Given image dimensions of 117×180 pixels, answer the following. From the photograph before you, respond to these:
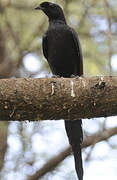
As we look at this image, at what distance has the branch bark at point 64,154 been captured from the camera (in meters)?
4.25

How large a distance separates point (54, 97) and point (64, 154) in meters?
1.63

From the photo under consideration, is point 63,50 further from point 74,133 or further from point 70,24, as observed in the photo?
point 70,24

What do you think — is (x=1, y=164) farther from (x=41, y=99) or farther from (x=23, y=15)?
(x=23, y=15)

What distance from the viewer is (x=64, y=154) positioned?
4.39 meters

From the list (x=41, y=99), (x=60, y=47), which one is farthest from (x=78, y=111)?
(x=60, y=47)

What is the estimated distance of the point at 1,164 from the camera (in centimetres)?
480

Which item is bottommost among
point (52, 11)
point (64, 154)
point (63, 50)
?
point (64, 154)

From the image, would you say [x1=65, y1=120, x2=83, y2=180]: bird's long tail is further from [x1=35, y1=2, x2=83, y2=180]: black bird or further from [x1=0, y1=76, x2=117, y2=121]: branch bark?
[x1=0, y1=76, x2=117, y2=121]: branch bark

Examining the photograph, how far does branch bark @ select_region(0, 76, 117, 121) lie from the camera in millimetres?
2889

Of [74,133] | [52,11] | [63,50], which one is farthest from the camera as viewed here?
[52,11]

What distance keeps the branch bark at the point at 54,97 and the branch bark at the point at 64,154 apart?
126cm

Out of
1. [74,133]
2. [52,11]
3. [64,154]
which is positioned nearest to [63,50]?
[52,11]

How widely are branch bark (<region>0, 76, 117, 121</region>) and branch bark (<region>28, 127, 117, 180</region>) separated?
1263mm

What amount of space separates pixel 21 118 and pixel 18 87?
28 centimetres
